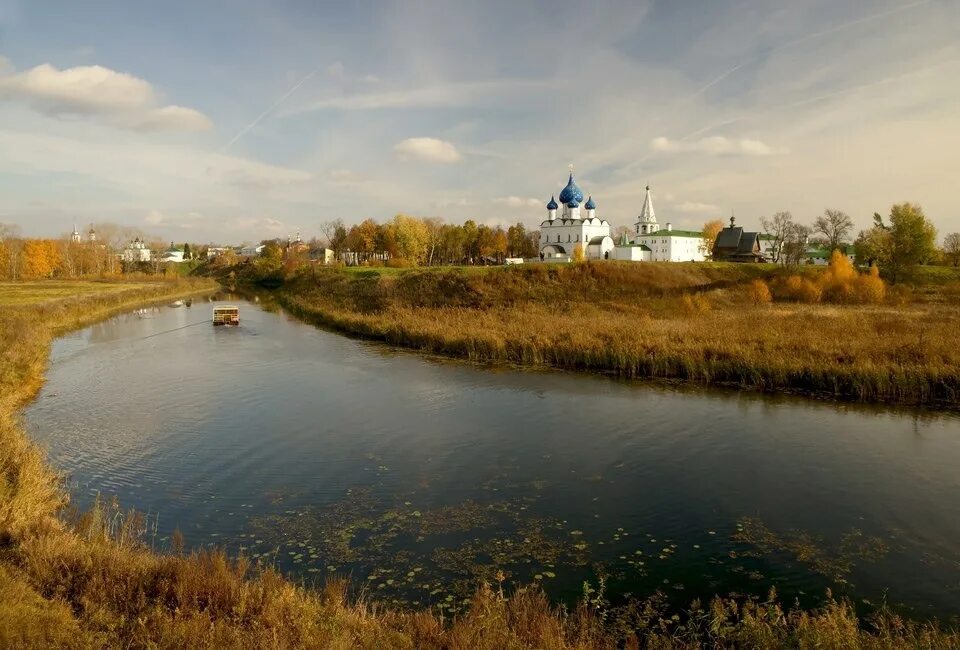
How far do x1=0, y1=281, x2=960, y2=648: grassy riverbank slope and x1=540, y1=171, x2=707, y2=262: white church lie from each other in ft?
262

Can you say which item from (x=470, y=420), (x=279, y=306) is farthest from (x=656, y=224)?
(x=470, y=420)

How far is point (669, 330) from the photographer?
1303 inches

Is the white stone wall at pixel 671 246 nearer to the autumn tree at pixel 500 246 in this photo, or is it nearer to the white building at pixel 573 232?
the white building at pixel 573 232

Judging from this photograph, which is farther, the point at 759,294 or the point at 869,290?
the point at 759,294

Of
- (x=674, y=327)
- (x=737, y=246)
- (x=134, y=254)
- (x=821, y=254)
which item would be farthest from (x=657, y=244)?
(x=134, y=254)

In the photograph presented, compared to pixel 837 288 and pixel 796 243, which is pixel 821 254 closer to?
pixel 796 243

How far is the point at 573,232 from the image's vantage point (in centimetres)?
9088

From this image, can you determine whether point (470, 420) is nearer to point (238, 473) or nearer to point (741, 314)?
point (238, 473)

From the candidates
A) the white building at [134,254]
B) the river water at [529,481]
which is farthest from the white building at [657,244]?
the white building at [134,254]

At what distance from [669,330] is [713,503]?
20249 mm

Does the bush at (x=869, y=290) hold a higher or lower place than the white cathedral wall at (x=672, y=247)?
lower

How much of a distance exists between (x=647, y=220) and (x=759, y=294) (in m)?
49.0

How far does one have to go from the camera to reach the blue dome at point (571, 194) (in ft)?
305

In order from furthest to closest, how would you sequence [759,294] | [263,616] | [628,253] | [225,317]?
[628,253] < [759,294] < [225,317] < [263,616]
